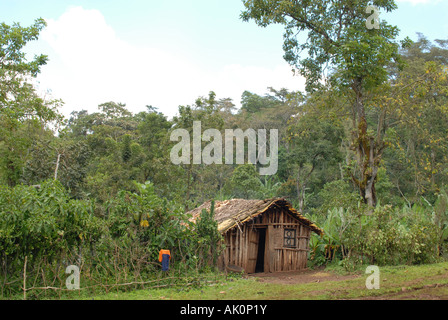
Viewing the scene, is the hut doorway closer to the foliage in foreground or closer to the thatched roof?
the thatched roof

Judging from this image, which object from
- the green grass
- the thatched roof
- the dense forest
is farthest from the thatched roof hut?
the green grass

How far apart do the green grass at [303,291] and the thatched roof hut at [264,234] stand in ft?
7.22

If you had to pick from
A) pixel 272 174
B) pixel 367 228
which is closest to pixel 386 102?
pixel 367 228

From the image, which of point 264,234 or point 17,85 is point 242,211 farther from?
point 17,85

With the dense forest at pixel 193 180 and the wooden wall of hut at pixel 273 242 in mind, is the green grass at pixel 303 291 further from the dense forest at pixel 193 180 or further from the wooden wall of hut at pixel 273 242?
the wooden wall of hut at pixel 273 242

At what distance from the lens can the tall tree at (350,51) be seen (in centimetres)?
1336

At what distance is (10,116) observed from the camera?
11820 mm

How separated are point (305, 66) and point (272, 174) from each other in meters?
15.7

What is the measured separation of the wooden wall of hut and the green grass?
2.34m

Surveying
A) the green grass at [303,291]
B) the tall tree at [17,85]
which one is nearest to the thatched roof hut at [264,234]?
the green grass at [303,291]

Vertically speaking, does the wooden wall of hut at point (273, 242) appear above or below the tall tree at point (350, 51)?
below

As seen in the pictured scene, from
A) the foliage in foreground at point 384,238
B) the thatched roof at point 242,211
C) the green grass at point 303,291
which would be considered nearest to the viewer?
the green grass at point 303,291

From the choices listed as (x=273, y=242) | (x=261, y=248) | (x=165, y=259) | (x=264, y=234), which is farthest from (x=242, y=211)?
(x=165, y=259)
